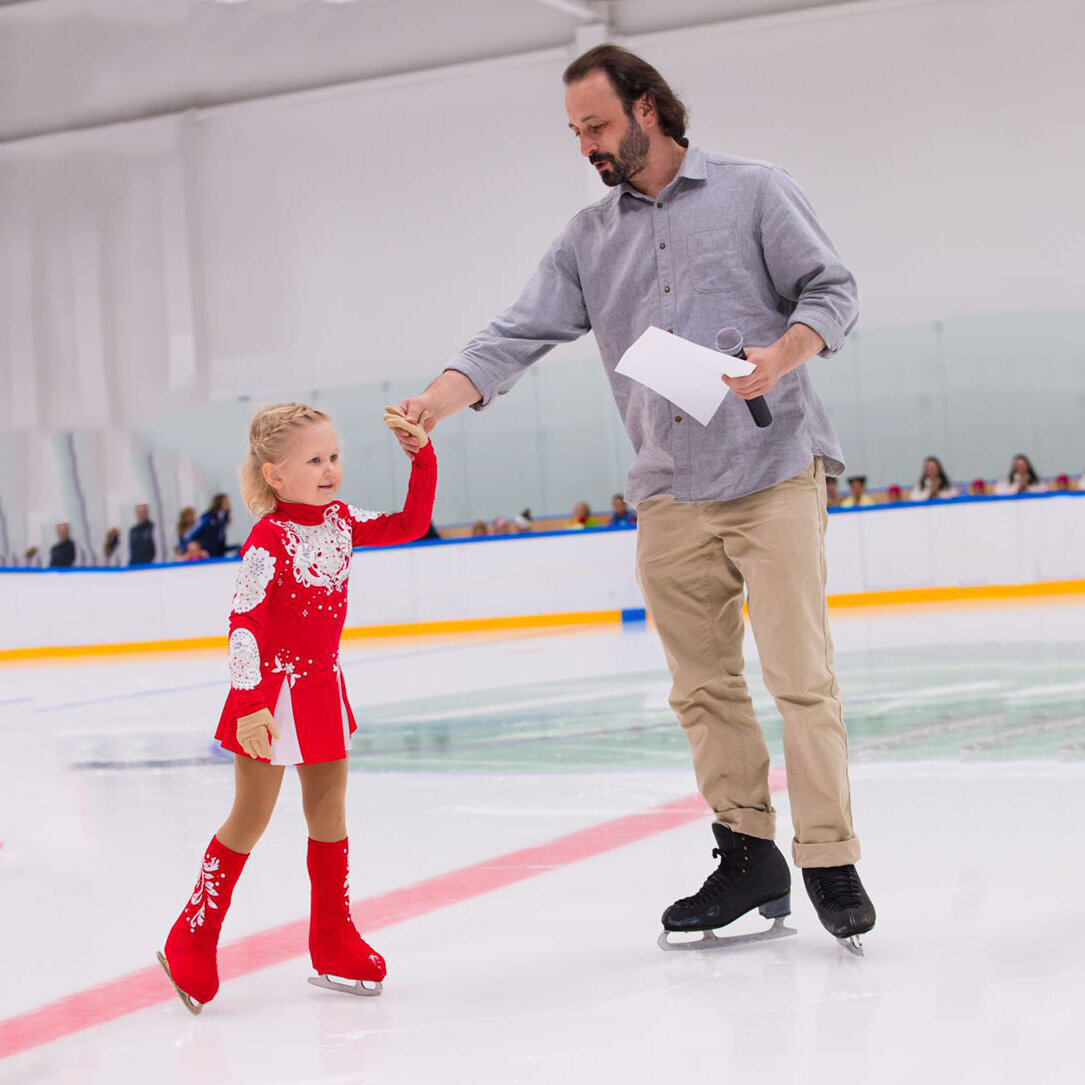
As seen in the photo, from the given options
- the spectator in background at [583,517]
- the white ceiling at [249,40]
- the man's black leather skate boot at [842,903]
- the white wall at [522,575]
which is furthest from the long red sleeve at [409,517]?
the white ceiling at [249,40]

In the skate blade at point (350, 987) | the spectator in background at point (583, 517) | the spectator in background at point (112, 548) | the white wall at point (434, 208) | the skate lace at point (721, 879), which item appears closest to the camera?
the skate blade at point (350, 987)

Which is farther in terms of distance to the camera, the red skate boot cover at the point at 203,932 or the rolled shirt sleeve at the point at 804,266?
the rolled shirt sleeve at the point at 804,266

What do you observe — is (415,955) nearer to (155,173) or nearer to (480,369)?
(480,369)

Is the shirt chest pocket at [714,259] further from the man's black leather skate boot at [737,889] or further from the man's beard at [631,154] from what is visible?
the man's black leather skate boot at [737,889]

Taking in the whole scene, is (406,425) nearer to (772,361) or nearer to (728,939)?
(772,361)

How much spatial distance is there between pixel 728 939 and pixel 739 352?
98cm

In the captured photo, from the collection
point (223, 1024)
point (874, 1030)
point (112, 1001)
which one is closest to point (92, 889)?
point (112, 1001)

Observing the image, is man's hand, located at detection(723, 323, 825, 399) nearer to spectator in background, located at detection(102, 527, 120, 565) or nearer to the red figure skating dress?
the red figure skating dress

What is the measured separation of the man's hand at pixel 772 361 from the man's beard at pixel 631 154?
17.0 inches

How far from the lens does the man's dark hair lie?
8.87 feet

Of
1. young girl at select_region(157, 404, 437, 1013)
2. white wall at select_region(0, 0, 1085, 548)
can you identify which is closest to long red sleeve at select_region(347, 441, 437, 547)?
young girl at select_region(157, 404, 437, 1013)

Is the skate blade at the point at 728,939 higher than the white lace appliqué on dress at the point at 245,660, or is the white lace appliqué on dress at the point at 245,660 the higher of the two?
the white lace appliqué on dress at the point at 245,660

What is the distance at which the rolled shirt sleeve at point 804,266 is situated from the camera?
8.50 feet

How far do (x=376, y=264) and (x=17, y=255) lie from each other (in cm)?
450
